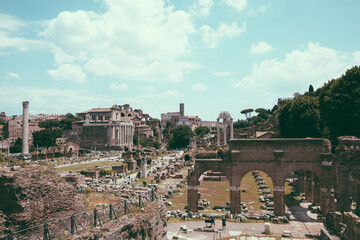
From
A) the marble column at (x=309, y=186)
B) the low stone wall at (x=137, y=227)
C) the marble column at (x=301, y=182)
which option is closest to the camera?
the low stone wall at (x=137, y=227)

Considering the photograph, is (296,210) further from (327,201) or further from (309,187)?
(309,187)

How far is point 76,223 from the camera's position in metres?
10.7

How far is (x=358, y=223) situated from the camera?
42.3 feet

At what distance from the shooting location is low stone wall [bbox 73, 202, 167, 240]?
372 inches

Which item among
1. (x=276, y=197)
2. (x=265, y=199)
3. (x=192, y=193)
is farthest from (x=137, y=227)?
(x=265, y=199)

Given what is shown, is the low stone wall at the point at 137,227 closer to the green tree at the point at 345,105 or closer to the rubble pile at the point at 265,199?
the rubble pile at the point at 265,199

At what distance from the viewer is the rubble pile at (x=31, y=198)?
32.3 feet

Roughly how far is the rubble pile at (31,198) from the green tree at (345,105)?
28.1m

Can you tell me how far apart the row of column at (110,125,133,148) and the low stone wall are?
9321 centimetres

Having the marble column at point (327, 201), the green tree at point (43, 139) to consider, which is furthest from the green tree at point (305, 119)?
the green tree at point (43, 139)

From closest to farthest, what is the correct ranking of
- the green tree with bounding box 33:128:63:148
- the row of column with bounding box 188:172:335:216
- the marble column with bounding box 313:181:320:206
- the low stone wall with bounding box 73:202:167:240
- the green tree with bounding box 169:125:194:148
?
the low stone wall with bounding box 73:202:167:240 → the row of column with bounding box 188:172:335:216 → the marble column with bounding box 313:181:320:206 → the green tree with bounding box 33:128:63:148 → the green tree with bounding box 169:125:194:148

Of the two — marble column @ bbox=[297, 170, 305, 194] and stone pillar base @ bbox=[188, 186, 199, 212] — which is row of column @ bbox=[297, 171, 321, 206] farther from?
stone pillar base @ bbox=[188, 186, 199, 212]

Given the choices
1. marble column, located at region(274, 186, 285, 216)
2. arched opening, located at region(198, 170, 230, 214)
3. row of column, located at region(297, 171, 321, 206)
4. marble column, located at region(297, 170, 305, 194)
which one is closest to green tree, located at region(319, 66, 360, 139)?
marble column, located at region(297, 170, 305, 194)

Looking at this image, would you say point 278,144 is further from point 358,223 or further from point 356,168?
point 358,223
